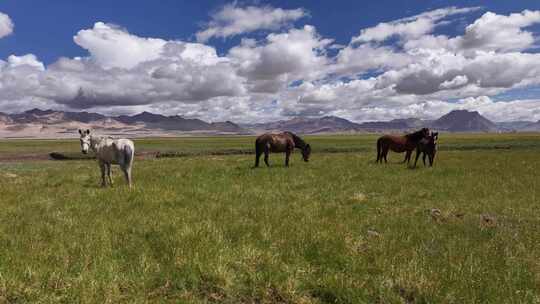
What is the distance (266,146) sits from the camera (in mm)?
23297

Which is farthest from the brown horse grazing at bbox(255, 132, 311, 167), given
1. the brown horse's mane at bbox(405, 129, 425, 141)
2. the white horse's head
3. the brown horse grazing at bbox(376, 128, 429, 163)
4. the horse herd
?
the white horse's head

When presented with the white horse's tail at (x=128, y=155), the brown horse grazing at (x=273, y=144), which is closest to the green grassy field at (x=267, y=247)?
the white horse's tail at (x=128, y=155)

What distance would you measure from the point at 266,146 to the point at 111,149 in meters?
10.9

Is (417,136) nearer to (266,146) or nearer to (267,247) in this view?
(266,146)

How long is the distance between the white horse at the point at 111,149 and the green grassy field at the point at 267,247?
8.51ft

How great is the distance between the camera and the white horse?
14820 millimetres

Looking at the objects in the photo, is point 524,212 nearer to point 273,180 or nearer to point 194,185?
point 273,180

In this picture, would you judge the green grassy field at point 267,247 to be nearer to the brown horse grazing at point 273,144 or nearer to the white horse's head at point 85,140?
the white horse's head at point 85,140

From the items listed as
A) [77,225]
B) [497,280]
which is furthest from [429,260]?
[77,225]

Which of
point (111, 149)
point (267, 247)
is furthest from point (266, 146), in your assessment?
point (267, 247)

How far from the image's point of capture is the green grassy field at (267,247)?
4.86 meters

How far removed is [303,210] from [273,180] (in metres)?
6.35

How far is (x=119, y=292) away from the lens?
4.75 meters

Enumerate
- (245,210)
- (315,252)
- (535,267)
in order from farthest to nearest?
(245,210) < (315,252) < (535,267)
